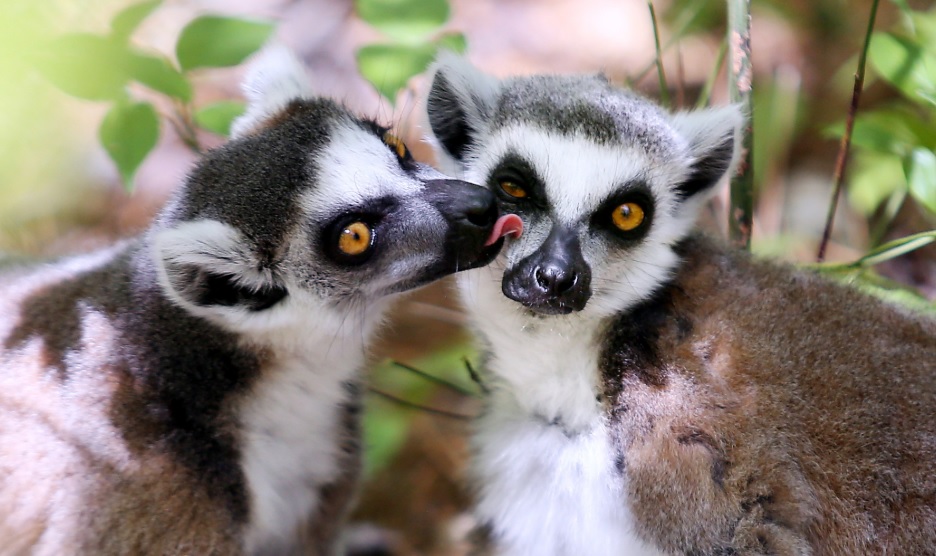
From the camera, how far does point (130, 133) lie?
2377 millimetres

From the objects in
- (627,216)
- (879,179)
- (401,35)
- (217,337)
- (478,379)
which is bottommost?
(879,179)

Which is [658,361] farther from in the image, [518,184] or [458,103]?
[458,103]

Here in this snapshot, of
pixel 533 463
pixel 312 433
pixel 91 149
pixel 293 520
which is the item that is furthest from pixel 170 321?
pixel 91 149

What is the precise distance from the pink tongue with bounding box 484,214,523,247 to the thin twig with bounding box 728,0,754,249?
767mm

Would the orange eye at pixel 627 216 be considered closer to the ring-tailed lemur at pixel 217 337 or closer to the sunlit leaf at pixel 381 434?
the ring-tailed lemur at pixel 217 337

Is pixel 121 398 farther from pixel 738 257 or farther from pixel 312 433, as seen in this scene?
pixel 738 257

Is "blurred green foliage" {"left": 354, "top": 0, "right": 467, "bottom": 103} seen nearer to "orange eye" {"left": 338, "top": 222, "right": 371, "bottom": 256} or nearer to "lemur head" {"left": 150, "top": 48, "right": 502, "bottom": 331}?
"lemur head" {"left": 150, "top": 48, "right": 502, "bottom": 331}

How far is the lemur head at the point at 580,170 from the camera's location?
82.3 inches

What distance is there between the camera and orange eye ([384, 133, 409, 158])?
238 cm

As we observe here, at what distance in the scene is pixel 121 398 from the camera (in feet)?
6.95

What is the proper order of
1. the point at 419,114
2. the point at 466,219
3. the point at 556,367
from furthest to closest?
the point at 419,114, the point at 556,367, the point at 466,219

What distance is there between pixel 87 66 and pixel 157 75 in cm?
20

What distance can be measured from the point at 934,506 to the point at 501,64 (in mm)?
4355

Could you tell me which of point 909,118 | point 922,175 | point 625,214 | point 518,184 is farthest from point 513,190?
point 909,118
